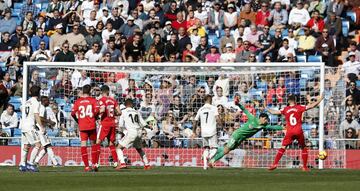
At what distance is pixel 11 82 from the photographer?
36.8 meters

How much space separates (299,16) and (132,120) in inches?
348

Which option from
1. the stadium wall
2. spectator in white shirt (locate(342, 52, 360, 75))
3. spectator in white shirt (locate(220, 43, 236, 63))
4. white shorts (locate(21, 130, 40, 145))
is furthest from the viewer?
spectator in white shirt (locate(220, 43, 236, 63))

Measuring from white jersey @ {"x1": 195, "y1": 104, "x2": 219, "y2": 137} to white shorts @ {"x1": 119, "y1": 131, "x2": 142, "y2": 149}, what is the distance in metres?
1.72

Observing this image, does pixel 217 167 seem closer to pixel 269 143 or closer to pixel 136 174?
pixel 269 143

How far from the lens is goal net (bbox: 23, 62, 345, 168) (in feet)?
108

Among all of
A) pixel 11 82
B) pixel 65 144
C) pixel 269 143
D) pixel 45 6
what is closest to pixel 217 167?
pixel 269 143

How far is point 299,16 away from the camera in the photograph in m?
37.4

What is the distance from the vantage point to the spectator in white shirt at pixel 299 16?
37.3 meters

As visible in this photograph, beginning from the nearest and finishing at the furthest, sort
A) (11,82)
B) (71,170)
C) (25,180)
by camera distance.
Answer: (25,180) < (71,170) < (11,82)

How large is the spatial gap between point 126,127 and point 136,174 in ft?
13.9

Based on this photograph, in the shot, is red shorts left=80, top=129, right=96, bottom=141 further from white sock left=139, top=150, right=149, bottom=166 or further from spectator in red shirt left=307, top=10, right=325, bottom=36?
spectator in red shirt left=307, top=10, right=325, bottom=36

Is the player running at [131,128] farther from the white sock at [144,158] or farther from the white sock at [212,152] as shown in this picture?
the white sock at [212,152]

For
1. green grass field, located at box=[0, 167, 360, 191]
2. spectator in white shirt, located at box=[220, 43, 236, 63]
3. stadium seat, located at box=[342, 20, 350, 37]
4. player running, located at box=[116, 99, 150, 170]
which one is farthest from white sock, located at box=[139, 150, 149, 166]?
stadium seat, located at box=[342, 20, 350, 37]

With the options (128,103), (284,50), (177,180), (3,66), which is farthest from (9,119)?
(177,180)
